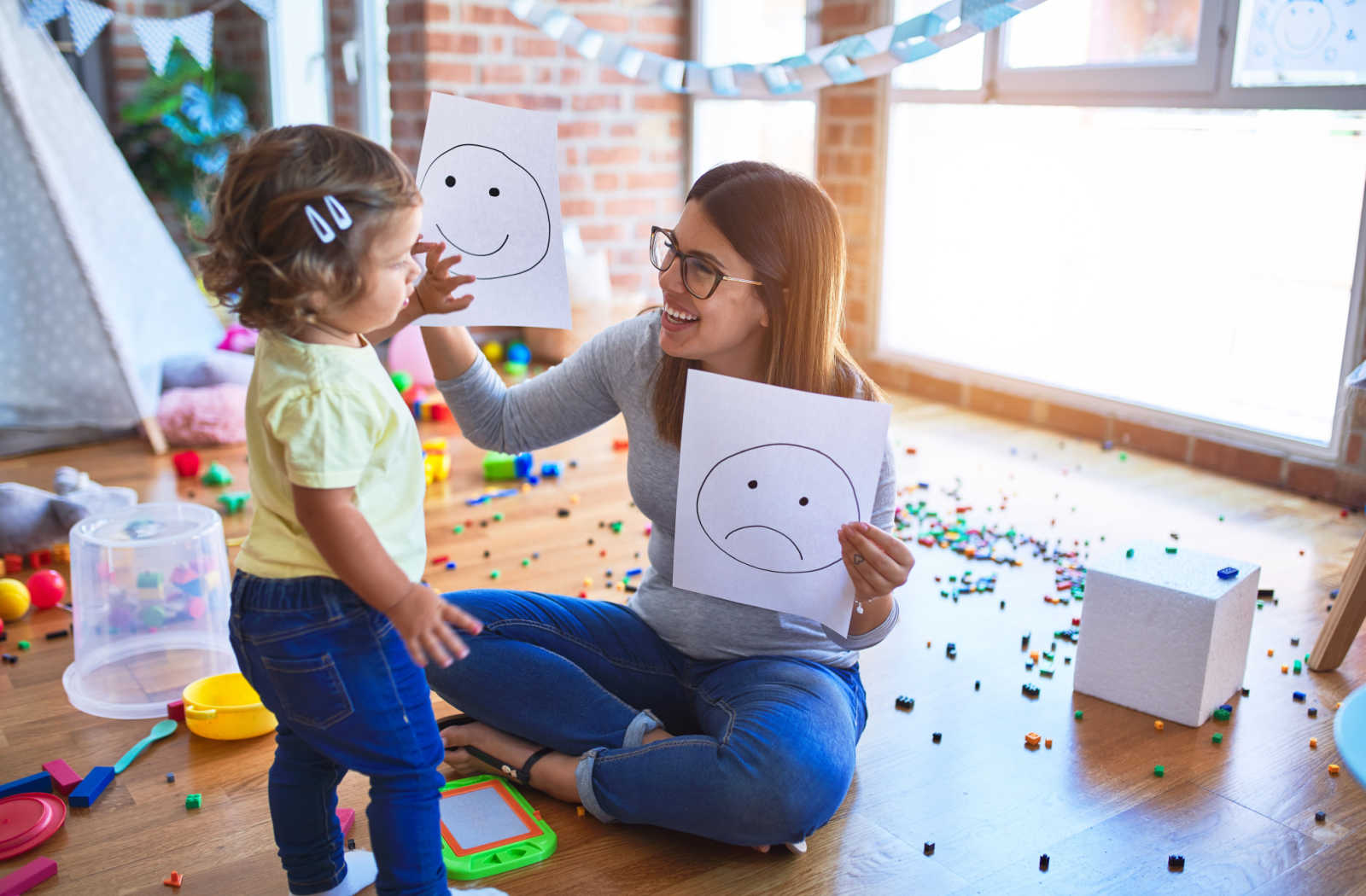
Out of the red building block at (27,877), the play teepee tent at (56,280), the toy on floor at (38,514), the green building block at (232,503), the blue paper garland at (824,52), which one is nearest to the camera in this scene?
the red building block at (27,877)

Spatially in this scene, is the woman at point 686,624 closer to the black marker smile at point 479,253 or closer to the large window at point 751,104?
the black marker smile at point 479,253

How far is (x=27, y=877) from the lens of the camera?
1.23 metres

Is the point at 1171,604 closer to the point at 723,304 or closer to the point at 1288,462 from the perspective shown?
the point at 723,304

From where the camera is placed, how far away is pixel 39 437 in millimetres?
2900

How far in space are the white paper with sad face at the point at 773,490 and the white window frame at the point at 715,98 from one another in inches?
107

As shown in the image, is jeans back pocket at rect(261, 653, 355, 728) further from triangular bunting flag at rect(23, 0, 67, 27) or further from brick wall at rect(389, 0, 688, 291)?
brick wall at rect(389, 0, 688, 291)

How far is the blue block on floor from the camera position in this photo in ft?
4.61

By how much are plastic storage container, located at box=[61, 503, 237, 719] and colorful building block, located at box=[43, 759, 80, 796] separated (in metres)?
0.16

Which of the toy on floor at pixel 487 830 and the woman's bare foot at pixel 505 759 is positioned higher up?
the woman's bare foot at pixel 505 759

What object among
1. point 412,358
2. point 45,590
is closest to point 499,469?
point 412,358

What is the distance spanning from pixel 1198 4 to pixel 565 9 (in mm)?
2012

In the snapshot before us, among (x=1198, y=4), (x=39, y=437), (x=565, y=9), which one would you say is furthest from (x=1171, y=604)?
(x=565, y=9)

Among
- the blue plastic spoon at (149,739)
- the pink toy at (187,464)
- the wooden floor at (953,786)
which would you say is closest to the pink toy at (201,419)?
the pink toy at (187,464)

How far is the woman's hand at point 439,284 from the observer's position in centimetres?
129
